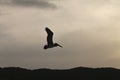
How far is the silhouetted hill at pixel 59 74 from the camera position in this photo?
228 ft

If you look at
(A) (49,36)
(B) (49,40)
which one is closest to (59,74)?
(B) (49,40)

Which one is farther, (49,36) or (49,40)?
(49,40)

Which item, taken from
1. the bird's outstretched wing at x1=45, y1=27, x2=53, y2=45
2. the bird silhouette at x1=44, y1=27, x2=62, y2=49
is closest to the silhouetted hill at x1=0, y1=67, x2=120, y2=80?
the bird silhouette at x1=44, y1=27, x2=62, y2=49

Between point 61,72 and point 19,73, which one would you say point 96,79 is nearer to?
point 61,72

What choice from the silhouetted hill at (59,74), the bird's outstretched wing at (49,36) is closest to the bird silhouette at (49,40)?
the bird's outstretched wing at (49,36)

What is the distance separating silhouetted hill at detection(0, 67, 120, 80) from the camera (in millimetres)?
69375

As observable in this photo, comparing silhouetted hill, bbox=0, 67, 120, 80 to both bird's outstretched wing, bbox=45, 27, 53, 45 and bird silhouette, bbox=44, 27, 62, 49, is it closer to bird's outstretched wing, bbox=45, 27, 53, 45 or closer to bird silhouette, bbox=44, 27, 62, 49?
bird silhouette, bbox=44, 27, 62, 49

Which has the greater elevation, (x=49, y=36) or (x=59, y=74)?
(x=49, y=36)

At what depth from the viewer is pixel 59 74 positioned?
70.4 meters

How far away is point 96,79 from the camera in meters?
69.8

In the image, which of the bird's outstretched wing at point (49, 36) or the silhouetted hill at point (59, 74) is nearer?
the bird's outstretched wing at point (49, 36)

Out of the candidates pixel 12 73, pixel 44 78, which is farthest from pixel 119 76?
pixel 12 73

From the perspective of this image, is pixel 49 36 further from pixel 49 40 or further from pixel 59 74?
pixel 59 74

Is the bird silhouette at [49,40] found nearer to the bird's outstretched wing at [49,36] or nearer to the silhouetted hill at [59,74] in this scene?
the bird's outstretched wing at [49,36]
